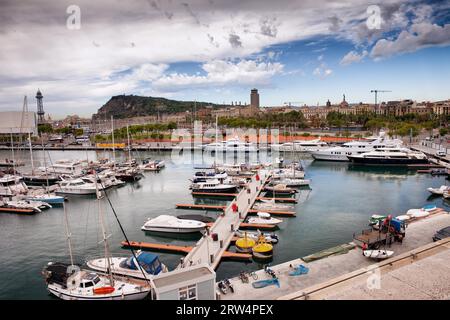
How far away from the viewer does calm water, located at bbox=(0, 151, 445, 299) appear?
Answer: 49.5 feet

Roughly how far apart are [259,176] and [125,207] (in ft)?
39.1

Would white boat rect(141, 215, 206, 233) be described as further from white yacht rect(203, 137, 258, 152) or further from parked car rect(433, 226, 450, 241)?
white yacht rect(203, 137, 258, 152)

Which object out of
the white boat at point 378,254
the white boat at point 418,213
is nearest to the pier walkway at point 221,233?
the white boat at point 378,254

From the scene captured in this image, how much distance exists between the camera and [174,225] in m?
18.3

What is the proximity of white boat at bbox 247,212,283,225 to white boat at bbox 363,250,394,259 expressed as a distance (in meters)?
6.38

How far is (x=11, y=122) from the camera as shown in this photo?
66438 mm

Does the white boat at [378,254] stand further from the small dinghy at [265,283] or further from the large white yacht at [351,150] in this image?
the large white yacht at [351,150]

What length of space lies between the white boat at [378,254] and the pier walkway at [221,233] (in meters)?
5.93

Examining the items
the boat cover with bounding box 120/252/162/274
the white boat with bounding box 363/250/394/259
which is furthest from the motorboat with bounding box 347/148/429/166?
the boat cover with bounding box 120/252/162/274

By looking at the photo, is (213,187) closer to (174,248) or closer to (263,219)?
(263,219)

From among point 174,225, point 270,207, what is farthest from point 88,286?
point 270,207

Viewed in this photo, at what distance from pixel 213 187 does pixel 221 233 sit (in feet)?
33.0

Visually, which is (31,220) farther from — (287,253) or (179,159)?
(179,159)
